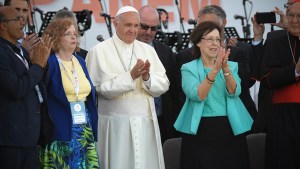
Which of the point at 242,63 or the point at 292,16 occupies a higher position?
the point at 292,16

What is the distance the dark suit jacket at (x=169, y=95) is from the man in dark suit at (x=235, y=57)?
0.29 feet

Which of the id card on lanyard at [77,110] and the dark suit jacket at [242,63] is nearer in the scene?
the id card on lanyard at [77,110]

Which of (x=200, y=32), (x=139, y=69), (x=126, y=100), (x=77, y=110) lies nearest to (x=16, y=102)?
(x=77, y=110)

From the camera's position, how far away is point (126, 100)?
5.87 m

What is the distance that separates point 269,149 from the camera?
588cm

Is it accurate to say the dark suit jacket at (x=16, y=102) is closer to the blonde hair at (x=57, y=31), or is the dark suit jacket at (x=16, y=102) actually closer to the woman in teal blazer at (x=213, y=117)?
the blonde hair at (x=57, y=31)

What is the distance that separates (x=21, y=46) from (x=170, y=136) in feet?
7.41

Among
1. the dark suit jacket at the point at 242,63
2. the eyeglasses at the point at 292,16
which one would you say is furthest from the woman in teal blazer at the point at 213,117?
the eyeglasses at the point at 292,16

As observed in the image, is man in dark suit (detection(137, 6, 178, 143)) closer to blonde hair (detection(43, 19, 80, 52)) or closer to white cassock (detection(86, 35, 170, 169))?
white cassock (detection(86, 35, 170, 169))

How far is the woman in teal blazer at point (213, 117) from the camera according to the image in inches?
218

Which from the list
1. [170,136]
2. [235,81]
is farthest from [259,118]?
[235,81]

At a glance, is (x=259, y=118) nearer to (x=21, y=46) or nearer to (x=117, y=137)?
(x=117, y=137)

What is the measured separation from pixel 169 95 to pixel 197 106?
1251mm

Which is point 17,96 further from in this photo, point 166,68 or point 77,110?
point 166,68
